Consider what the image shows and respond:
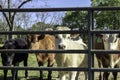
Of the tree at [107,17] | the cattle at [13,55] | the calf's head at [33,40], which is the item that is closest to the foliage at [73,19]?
the tree at [107,17]

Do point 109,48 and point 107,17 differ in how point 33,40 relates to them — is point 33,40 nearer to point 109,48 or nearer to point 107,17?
point 109,48

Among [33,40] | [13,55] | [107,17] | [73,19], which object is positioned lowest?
[73,19]

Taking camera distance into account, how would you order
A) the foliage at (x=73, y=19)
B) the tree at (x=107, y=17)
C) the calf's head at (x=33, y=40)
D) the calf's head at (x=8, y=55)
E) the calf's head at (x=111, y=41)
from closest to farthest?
the calf's head at (x=111, y=41) < the calf's head at (x=8, y=55) < the calf's head at (x=33, y=40) < the tree at (x=107, y=17) < the foliage at (x=73, y=19)

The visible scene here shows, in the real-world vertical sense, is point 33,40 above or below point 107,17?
above

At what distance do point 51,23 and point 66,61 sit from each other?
151ft

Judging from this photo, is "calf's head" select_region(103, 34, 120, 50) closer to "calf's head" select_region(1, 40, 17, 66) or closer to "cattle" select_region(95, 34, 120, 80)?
"cattle" select_region(95, 34, 120, 80)

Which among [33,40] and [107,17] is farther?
[107,17]

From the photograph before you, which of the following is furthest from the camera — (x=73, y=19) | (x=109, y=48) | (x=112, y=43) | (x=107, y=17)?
(x=73, y=19)

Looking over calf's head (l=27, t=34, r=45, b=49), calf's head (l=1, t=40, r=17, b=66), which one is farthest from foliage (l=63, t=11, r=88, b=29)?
calf's head (l=1, t=40, r=17, b=66)

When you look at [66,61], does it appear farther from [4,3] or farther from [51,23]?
[51,23]

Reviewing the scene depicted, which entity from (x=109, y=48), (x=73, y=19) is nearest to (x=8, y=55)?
(x=109, y=48)

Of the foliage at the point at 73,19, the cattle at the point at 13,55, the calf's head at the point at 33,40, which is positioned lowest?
the foliage at the point at 73,19

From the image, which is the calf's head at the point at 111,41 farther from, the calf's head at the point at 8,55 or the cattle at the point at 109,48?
the calf's head at the point at 8,55

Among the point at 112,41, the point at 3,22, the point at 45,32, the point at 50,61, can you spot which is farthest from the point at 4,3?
the point at 45,32
